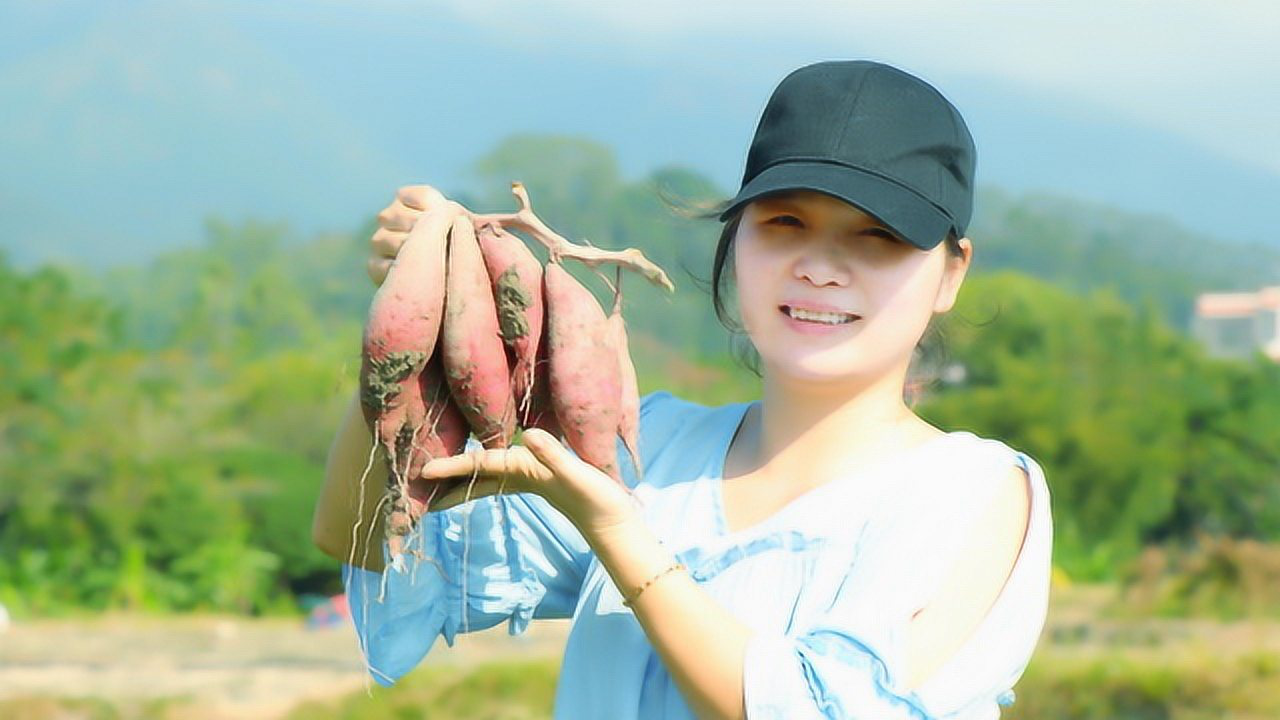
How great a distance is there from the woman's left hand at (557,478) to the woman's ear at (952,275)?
37 cm

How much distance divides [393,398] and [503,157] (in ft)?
26.6

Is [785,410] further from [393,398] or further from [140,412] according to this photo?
[140,412]

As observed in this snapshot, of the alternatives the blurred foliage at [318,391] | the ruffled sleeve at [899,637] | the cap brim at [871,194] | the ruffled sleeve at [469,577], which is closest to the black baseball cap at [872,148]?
the cap brim at [871,194]

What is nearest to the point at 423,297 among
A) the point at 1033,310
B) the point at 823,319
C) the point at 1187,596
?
the point at 823,319

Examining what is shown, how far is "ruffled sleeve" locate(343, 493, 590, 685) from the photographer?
161 centimetres

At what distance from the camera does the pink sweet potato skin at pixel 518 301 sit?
1430 mm

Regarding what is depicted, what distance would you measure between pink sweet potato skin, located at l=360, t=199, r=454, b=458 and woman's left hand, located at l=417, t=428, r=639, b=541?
0.07 metres

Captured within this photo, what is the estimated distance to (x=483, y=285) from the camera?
143cm

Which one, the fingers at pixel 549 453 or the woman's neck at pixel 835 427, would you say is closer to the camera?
the fingers at pixel 549 453

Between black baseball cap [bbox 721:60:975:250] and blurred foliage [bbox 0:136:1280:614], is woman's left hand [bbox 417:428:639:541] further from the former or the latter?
blurred foliage [bbox 0:136:1280:614]

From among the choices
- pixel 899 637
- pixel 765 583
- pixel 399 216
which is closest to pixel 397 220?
pixel 399 216

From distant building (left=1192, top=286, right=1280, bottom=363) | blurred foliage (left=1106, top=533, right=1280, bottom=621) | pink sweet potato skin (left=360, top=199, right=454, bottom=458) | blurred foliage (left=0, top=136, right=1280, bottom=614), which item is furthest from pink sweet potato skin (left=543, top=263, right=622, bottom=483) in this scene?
distant building (left=1192, top=286, right=1280, bottom=363)

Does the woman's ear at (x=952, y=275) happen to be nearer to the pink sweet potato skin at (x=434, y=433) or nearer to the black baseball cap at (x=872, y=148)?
the black baseball cap at (x=872, y=148)

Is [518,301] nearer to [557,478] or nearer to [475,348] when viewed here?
[475,348]
